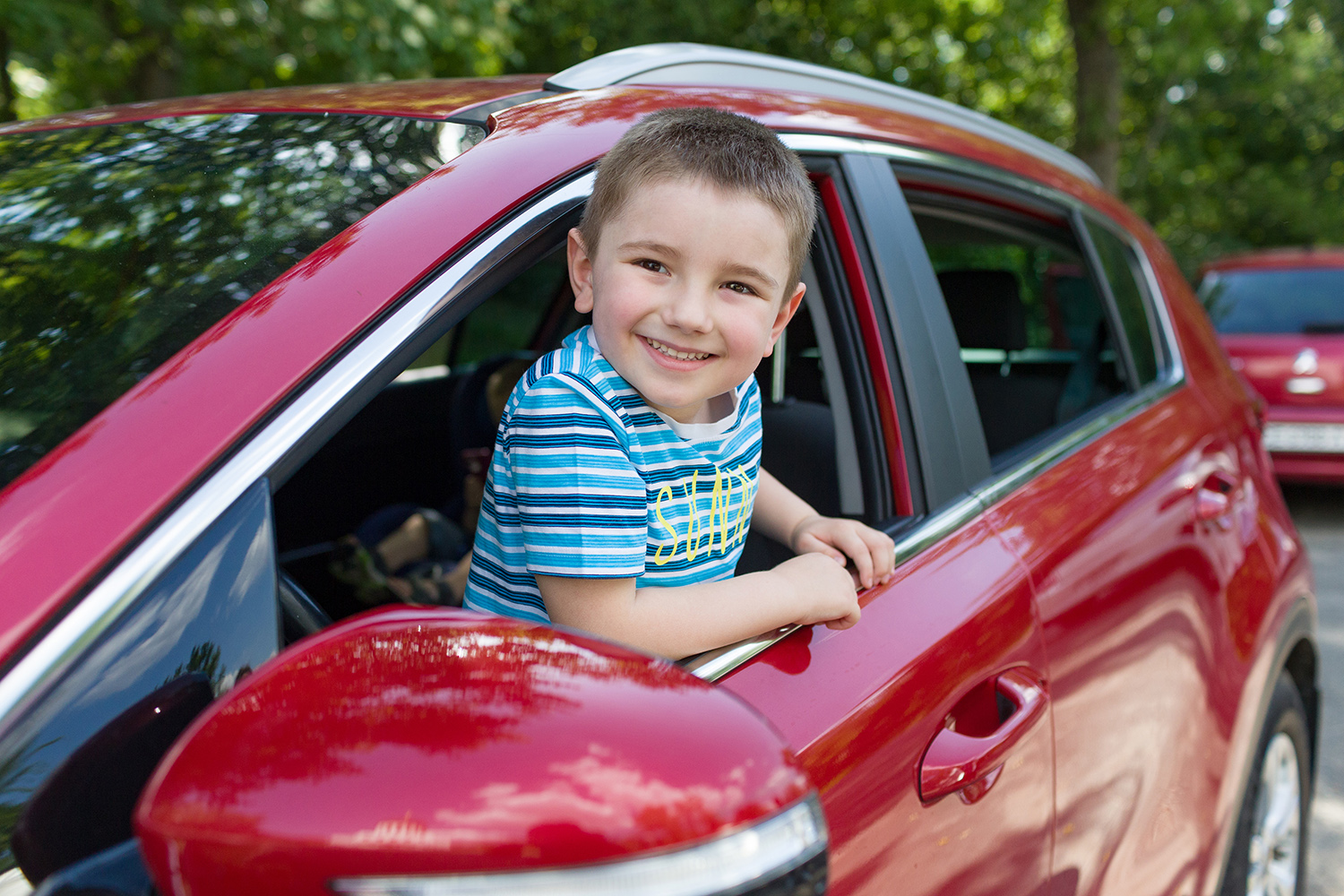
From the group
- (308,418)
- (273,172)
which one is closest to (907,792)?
(308,418)

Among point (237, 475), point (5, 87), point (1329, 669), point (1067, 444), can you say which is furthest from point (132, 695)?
point (5, 87)

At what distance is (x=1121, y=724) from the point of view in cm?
171

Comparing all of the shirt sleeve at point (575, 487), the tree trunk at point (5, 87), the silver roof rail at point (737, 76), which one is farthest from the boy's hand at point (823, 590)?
the tree trunk at point (5, 87)

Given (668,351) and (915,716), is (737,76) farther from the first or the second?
(915,716)

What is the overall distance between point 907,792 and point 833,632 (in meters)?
0.20

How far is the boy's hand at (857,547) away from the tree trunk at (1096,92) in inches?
385

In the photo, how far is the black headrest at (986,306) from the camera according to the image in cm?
297

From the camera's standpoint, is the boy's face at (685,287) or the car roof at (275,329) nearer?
the car roof at (275,329)

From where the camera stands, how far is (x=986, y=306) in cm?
301

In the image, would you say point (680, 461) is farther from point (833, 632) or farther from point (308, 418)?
point (308, 418)

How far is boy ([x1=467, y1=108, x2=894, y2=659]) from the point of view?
1143 mm

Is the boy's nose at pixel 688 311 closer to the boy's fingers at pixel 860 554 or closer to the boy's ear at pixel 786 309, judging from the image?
the boy's ear at pixel 786 309

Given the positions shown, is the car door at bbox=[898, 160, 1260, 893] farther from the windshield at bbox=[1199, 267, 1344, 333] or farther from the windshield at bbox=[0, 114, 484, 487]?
the windshield at bbox=[1199, 267, 1344, 333]

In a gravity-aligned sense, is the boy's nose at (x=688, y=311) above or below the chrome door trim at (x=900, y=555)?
above
